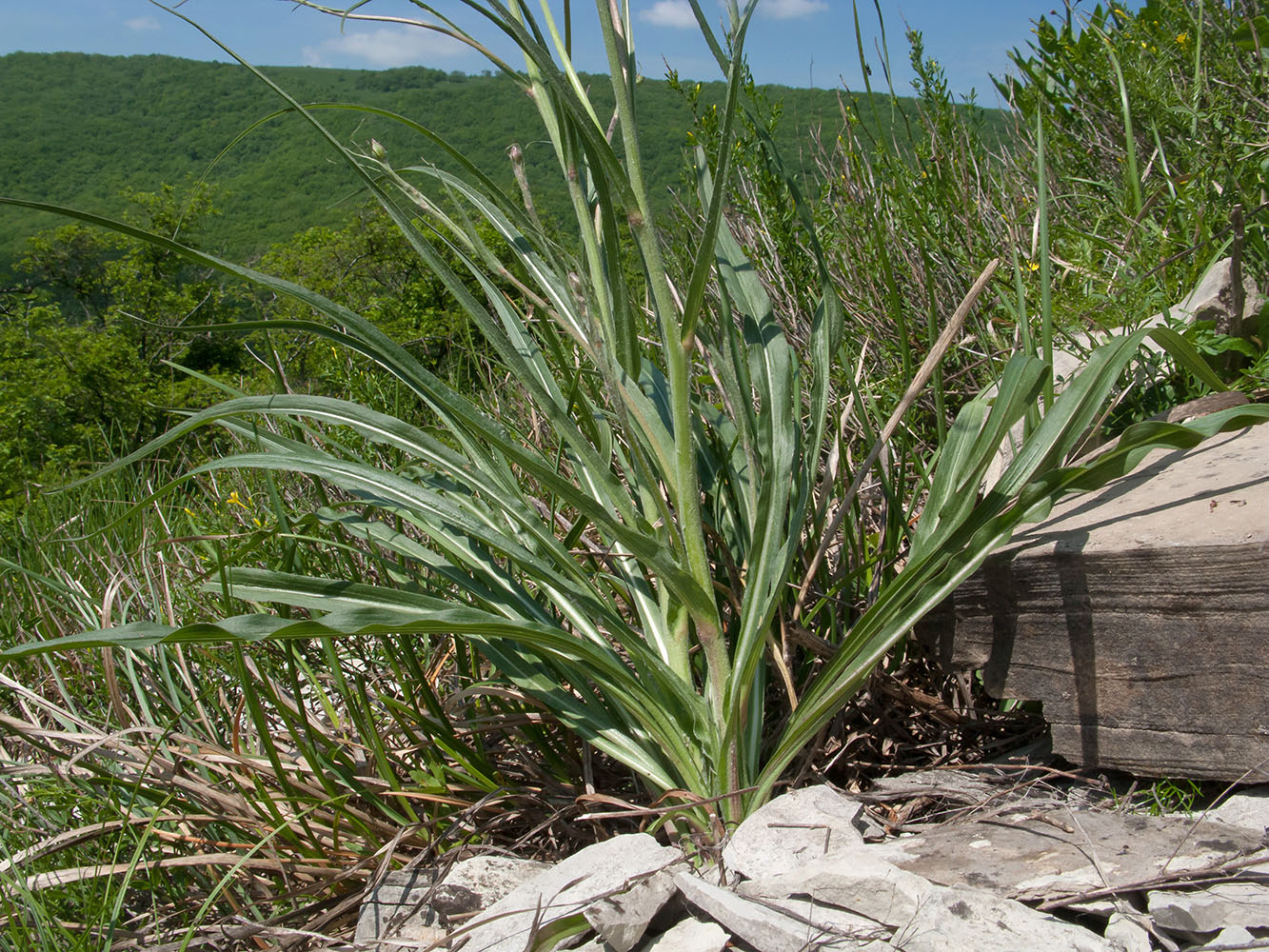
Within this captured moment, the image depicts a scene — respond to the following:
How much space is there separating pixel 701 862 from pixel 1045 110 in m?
2.91

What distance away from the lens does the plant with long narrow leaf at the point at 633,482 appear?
1.05 meters

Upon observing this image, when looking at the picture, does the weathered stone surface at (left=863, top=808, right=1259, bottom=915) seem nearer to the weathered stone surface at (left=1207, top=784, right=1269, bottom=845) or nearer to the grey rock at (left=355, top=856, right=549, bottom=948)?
the weathered stone surface at (left=1207, top=784, right=1269, bottom=845)

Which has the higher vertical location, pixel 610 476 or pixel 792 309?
pixel 792 309

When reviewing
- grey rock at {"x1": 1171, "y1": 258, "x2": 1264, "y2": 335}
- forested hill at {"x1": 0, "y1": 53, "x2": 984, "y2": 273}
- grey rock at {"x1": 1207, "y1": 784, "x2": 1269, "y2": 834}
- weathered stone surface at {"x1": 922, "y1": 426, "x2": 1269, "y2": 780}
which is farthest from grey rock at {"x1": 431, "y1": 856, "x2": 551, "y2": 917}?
forested hill at {"x1": 0, "y1": 53, "x2": 984, "y2": 273}

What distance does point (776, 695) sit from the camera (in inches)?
59.2

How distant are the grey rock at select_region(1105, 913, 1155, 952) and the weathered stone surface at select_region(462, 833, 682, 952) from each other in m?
0.46

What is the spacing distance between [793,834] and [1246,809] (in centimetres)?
54

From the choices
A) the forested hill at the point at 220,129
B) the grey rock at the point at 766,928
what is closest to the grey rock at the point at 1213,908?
the grey rock at the point at 766,928

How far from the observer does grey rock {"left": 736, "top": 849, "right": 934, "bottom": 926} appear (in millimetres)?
882

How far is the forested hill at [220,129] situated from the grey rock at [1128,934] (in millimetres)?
13410

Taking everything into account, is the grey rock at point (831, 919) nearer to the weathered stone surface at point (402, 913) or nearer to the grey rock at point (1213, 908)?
the grey rock at point (1213, 908)

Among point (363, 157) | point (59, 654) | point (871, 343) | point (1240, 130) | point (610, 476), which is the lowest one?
point (59, 654)

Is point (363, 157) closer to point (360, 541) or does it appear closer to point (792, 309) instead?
point (360, 541)

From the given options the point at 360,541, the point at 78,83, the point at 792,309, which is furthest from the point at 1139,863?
the point at 78,83
